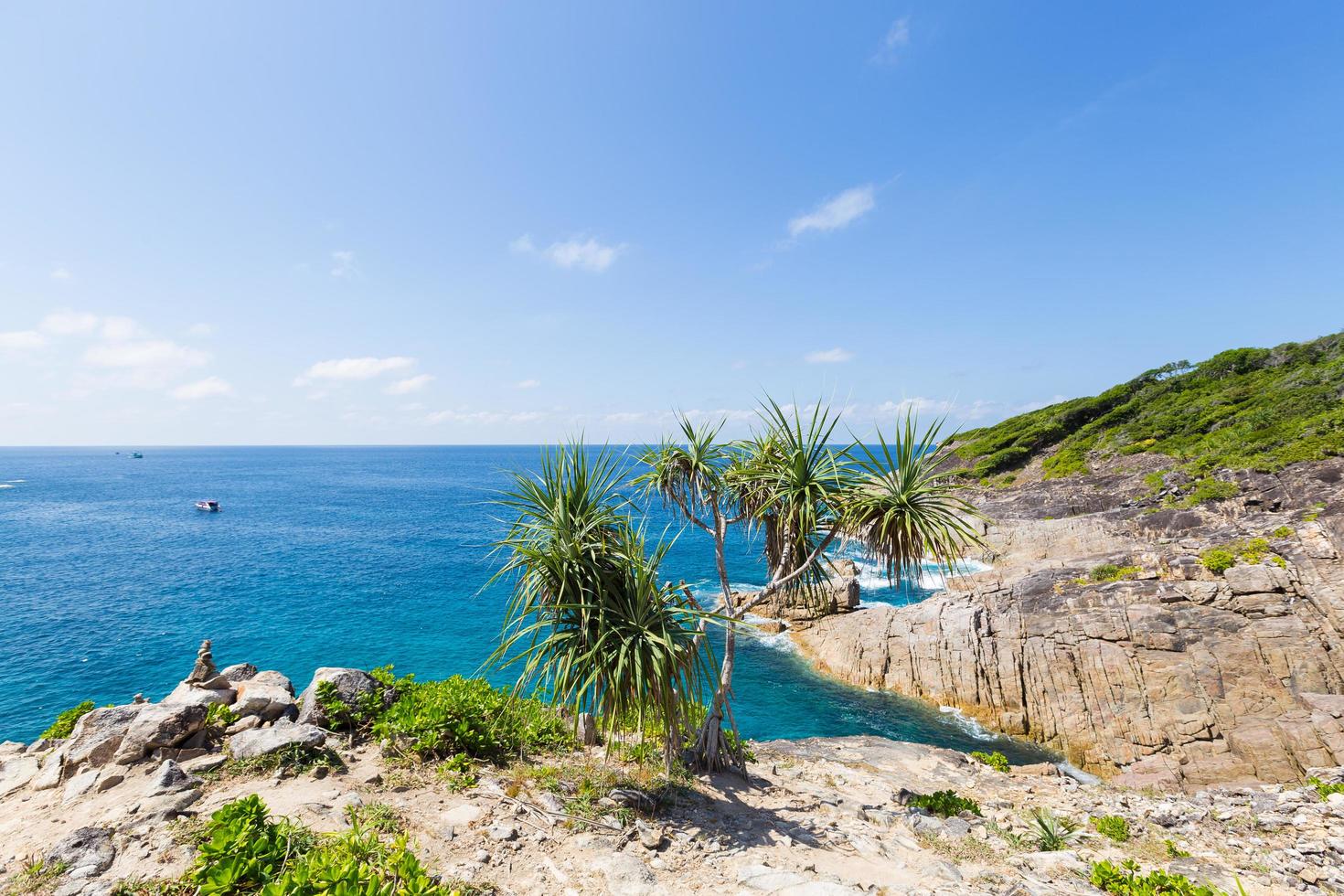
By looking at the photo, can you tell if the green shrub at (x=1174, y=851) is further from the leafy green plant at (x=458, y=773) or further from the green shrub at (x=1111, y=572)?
the green shrub at (x=1111, y=572)

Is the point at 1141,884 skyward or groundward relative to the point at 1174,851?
skyward

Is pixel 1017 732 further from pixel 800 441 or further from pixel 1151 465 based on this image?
pixel 1151 465

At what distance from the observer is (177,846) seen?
251 inches

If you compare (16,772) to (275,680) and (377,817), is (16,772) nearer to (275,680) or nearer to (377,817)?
(275,680)

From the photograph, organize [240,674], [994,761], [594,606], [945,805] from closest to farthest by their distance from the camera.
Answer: [594,606] → [945,805] → [240,674] → [994,761]

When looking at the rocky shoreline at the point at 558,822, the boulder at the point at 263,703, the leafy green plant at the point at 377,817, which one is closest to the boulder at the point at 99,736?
the rocky shoreline at the point at 558,822

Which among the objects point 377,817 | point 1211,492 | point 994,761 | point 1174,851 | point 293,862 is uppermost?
point 1211,492

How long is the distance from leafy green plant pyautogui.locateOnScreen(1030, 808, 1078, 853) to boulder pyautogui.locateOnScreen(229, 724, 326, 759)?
42.1 feet

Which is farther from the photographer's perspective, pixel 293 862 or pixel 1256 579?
pixel 1256 579

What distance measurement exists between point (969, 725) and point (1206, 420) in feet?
161

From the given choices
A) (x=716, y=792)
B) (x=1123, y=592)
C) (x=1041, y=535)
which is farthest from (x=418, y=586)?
(x=1041, y=535)

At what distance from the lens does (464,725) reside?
957cm

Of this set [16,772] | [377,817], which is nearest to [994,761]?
[377,817]

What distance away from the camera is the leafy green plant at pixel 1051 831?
31.0 feet
